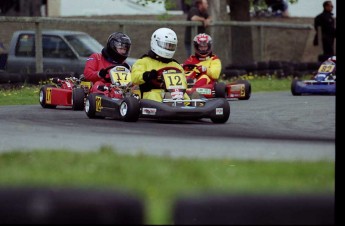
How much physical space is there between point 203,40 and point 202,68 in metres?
0.70

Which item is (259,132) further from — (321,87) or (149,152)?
(321,87)

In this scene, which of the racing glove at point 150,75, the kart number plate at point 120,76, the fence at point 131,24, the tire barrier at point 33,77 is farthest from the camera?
the fence at point 131,24

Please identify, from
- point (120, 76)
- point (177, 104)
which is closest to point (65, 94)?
point (120, 76)

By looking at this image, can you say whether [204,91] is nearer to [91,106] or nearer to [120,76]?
[120,76]

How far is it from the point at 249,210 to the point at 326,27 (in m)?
22.1

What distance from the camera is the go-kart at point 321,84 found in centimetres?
1922

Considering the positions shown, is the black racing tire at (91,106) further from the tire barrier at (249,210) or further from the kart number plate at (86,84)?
the tire barrier at (249,210)

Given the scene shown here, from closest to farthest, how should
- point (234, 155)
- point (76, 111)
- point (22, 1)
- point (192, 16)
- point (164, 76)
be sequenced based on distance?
point (234, 155) → point (164, 76) → point (76, 111) → point (192, 16) → point (22, 1)

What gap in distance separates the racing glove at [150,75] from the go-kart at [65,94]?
78.2 inches

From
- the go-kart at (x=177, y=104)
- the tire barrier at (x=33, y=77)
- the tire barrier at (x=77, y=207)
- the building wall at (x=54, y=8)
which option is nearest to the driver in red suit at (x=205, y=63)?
the tire barrier at (x=33, y=77)

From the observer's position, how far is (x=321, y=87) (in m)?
19.2

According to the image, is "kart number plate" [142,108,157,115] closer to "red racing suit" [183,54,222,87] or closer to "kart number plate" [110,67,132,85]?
"kart number plate" [110,67,132,85]

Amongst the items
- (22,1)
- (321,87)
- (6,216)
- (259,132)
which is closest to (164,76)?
(259,132)

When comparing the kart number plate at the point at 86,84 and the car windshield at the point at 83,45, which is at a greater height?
the car windshield at the point at 83,45
